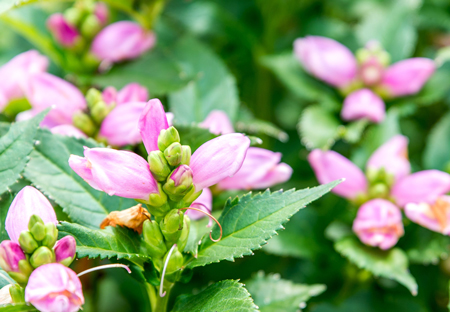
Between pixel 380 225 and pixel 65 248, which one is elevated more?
pixel 65 248

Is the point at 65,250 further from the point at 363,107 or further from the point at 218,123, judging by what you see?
the point at 363,107

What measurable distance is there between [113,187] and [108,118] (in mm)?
240

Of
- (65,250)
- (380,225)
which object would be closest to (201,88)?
(380,225)

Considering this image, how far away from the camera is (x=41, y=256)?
0.46 metres

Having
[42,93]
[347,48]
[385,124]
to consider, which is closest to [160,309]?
[42,93]

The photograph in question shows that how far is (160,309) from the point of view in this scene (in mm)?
553

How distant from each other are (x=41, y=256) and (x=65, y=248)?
2 centimetres

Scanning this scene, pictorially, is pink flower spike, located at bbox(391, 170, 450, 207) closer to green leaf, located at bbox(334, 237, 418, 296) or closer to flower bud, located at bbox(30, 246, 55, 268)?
green leaf, located at bbox(334, 237, 418, 296)

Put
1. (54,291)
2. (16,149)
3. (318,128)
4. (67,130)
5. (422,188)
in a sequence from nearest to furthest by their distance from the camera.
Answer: (54,291)
(16,149)
(67,130)
(422,188)
(318,128)

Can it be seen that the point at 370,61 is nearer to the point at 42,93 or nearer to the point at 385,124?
the point at 385,124

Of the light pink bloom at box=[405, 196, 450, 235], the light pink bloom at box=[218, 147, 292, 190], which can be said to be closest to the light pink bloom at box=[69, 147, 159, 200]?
the light pink bloom at box=[218, 147, 292, 190]

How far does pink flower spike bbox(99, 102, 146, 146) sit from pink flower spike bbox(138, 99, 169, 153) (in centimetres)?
15

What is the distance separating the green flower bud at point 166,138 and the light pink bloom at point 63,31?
53 centimetres

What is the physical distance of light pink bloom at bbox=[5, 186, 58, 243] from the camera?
0.48 metres
